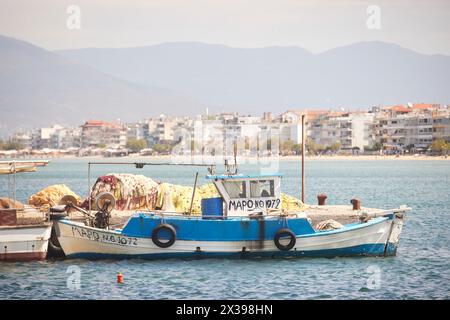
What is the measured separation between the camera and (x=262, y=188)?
2308cm

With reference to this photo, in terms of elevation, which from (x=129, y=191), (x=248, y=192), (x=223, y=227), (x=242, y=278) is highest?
(x=248, y=192)

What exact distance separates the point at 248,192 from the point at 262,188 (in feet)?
1.33

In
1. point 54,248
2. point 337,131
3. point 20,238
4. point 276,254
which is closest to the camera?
point 20,238

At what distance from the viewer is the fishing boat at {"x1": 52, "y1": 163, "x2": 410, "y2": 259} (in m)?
22.3

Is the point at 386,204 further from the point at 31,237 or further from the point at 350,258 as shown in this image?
the point at 31,237

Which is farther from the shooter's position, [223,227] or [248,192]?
[248,192]

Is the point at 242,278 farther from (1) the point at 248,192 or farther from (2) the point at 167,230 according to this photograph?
(1) the point at 248,192

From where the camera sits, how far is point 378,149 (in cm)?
14212

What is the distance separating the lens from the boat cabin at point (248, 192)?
2280cm

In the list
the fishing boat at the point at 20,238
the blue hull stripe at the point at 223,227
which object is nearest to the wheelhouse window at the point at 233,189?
the blue hull stripe at the point at 223,227

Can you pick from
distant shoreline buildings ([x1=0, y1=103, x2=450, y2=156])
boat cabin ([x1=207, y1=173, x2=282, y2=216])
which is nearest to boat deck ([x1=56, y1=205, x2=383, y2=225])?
boat cabin ([x1=207, y1=173, x2=282, y2=216])

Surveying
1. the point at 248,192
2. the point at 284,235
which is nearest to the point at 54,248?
the point at 248,192

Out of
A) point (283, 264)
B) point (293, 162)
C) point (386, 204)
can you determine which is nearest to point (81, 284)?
point (283, 264)
